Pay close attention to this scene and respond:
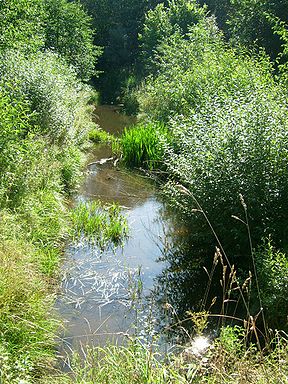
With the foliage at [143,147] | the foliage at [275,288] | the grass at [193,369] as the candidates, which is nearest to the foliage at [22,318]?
the grass at [193,369]

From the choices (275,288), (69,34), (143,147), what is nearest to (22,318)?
(275,288)

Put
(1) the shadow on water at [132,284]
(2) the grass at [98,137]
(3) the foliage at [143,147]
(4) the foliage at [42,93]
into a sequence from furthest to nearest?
(2) the grass at [98,137], (3) the foliage at [143,147], (4) the foliage at [42,93], (1) the shadow on water at [132,284]

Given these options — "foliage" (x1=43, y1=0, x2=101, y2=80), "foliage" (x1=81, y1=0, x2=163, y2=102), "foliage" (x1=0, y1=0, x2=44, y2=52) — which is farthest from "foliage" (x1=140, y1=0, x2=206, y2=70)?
"foliage" (x1=0, y1=0, x2=44, y2=52)

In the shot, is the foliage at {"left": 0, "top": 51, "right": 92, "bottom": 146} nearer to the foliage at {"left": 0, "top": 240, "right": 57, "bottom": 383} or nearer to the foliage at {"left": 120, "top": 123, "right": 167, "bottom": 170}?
the foliage at {"left": 120, "top": 123, "right": 167, "bottom": 170}

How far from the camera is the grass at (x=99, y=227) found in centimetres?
884

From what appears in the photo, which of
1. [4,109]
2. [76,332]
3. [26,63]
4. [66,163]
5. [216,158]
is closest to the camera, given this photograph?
[76,332]

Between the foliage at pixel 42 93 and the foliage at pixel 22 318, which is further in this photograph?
the foliage at pixel 42 93

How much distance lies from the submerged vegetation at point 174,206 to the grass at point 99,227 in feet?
0.08

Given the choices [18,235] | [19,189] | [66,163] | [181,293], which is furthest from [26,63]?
[181,293]

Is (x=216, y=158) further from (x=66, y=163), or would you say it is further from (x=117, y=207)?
(x=66, y=163)

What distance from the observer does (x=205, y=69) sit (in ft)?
45.7

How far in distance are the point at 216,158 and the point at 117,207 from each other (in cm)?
318

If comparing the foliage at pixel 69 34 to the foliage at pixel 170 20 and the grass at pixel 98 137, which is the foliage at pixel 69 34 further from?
the grass at pixel 98 137

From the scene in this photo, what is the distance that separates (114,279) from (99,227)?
5.41 feet
